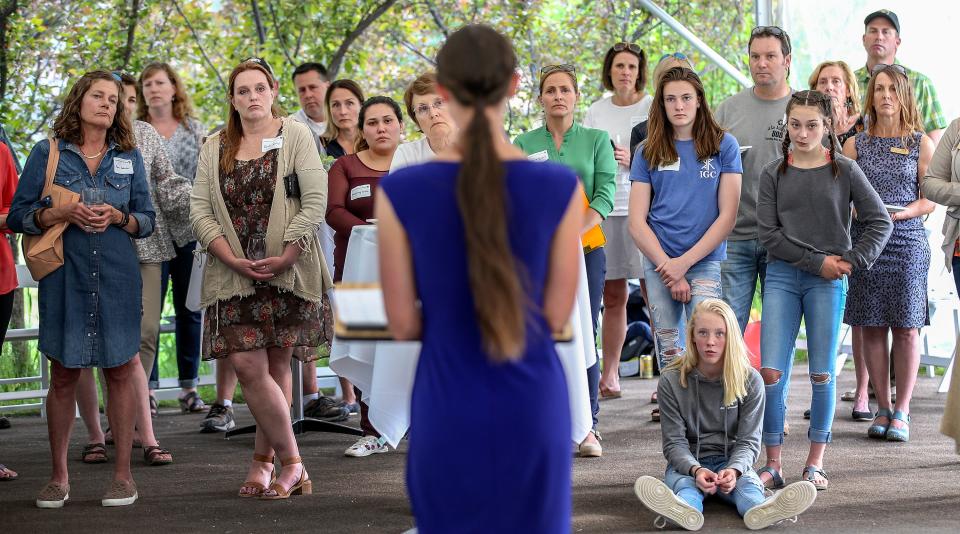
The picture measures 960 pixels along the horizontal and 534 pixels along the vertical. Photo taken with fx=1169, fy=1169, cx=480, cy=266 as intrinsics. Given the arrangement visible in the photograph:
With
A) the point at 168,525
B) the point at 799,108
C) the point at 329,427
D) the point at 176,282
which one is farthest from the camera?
the point at 176,282

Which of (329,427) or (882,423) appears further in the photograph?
(329,427)

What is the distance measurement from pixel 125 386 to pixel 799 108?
2.78m

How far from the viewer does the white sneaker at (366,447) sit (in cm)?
535

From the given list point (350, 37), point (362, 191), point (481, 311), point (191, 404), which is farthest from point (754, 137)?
point (350, 37)

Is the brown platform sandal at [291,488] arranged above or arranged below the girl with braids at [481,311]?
below

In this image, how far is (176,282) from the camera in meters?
6.45

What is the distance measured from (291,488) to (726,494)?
64.5 inches

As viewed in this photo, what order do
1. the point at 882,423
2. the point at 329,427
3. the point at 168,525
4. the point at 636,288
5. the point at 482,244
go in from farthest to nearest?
the point at 636,288 → the point at 329,427 → the point at 882,423 → the point at 168,525 → the point at 482,244

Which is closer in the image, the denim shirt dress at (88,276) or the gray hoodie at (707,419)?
the gray hoodie at (707,419)

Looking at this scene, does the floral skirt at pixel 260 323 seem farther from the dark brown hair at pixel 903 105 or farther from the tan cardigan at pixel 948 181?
the dark brown hair at pixel 903 105

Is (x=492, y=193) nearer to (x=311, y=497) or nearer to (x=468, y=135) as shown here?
(x=468, y=135)

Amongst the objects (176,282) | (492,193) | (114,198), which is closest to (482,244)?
(492,193)

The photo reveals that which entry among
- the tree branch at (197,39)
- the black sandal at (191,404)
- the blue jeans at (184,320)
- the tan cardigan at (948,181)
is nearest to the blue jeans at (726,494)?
the tan cardigan at (948,181)

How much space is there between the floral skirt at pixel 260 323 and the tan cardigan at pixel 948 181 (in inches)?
104
